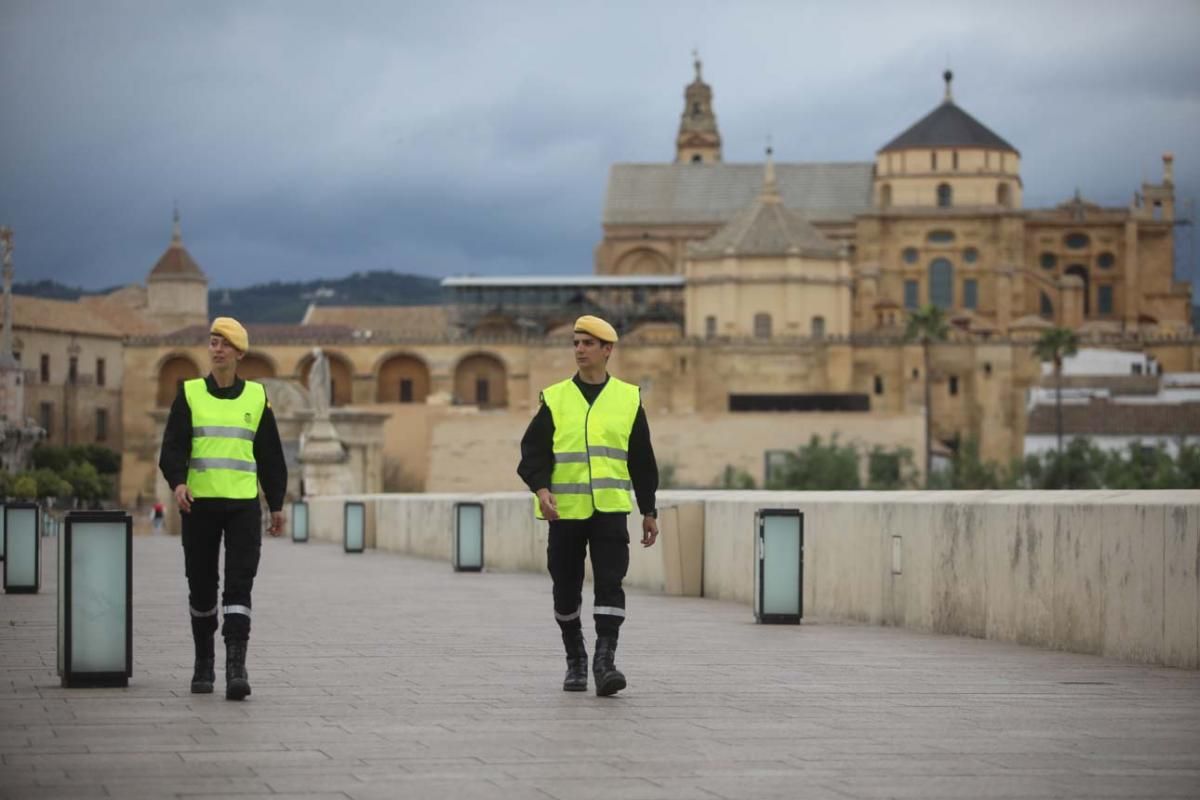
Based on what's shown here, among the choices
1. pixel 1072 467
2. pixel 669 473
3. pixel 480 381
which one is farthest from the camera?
pixel 480 381

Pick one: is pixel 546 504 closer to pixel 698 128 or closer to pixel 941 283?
pixel 941 283

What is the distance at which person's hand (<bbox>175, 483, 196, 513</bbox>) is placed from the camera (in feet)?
27.2

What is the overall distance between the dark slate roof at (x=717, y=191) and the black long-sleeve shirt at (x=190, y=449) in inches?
3765

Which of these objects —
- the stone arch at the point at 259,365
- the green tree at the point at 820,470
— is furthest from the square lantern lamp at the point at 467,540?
the stone arch at the point at 259,365

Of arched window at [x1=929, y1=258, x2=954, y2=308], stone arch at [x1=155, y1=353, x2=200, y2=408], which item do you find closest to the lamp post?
stone arch at [x1=155, y1=353, x2=200, y2=408]

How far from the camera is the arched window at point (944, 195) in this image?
328 feet

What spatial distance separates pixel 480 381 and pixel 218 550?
87286 millimetres

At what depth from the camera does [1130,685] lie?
28.7 feet

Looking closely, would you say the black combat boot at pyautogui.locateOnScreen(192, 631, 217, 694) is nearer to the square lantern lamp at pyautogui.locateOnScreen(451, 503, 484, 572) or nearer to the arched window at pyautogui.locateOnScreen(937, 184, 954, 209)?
the square lantern lamp at pyautogui.locateOnScreen(451, 503, 484, 572)

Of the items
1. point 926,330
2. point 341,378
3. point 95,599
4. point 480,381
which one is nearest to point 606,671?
point 95,599

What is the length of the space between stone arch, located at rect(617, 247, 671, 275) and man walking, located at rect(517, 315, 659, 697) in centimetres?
9521

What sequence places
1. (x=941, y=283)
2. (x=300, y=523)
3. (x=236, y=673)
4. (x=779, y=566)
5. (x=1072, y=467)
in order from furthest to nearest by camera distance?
(x=941, y=283) < (x=1072, y=467) < (x=300, y=523) < (x=779, y=566) < (x=236, y=673)

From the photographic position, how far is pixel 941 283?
10038 cm

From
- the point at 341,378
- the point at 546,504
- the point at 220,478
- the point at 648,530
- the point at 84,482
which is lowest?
the point at 84,482
